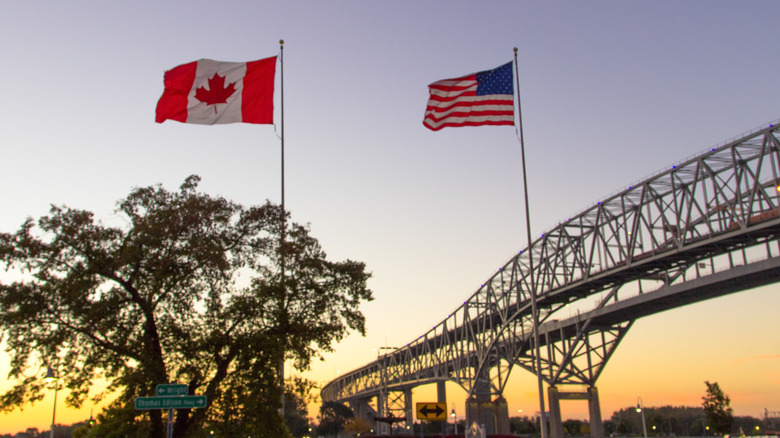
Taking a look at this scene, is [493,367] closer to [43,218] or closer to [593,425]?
[593,425]

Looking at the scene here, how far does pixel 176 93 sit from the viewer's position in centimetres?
2694

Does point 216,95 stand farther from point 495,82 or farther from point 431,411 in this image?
point 431,411

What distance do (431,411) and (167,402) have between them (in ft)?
24.6

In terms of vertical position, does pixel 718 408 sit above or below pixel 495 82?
below

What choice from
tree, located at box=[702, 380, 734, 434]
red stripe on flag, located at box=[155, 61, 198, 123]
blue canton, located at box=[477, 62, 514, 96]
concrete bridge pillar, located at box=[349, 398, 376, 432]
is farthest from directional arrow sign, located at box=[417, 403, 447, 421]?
concrete bridge pillar, located at box=[349, 398, 376, 432]

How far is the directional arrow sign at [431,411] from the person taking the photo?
19781 millimetres

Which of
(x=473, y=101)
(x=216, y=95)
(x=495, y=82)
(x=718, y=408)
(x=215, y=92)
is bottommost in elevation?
(x=718, y=408)

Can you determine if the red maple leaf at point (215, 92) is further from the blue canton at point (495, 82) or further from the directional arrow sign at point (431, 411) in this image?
the directional arrow sign at point (431, 411)

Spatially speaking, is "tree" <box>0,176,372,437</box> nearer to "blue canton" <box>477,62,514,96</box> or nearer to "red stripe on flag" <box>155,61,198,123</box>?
"red stripe on flag" <box>155,61,198,123</box>

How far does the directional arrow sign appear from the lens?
1978 centimetres

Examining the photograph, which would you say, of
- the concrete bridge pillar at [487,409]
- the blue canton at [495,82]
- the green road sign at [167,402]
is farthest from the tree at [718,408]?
the green road sign at [167,402]

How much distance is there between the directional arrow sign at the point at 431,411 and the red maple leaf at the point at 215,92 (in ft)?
47.9

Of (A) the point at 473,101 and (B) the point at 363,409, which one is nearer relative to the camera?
(A) the point at 473,101

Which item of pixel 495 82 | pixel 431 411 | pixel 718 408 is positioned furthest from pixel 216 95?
pixel 718 408
